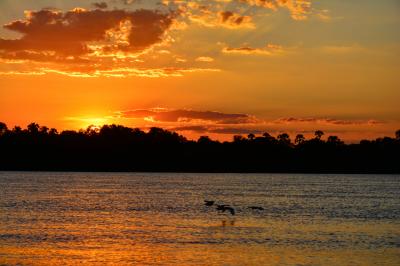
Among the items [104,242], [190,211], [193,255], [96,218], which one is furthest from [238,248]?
[190,211]

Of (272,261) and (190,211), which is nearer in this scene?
(272,261)

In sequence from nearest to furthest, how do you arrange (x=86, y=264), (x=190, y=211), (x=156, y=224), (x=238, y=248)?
(x=86, y=264), (x=238, y=248), (x=156, y=224), (x=190, y=211)

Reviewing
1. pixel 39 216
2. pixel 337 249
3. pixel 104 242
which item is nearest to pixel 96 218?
pixel 39 216

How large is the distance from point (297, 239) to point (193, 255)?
12.7 metres

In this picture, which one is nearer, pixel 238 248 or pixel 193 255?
pixel 193 255

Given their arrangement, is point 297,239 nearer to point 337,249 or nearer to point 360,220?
point 337,249

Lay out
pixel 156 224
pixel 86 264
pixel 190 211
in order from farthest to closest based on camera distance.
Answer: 1. pixel 190 211
2. pixel 156 224
3. pixel 86 264

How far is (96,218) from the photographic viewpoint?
2894 inches

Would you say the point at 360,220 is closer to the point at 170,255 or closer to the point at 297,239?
the point at 297,239

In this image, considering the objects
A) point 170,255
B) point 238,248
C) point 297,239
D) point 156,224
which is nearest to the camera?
point 170,255

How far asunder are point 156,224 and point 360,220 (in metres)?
23.2

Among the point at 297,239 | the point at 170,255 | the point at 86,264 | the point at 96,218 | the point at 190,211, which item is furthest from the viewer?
the point at 190,211

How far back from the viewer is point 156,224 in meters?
67.4

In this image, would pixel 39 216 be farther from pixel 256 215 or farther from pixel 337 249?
pixel 337 249
